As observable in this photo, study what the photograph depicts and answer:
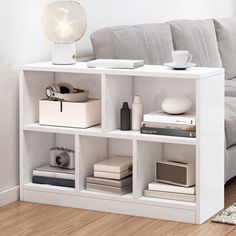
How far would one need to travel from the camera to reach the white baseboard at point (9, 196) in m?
3.59

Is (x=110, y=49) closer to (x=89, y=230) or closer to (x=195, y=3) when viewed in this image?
(x=89, y=230)

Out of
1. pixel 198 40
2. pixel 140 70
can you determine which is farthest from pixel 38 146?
pixel 198 40

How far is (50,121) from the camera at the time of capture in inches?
142

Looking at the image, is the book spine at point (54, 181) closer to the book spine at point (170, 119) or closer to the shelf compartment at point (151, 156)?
the shelf compartment at point (151, 156)

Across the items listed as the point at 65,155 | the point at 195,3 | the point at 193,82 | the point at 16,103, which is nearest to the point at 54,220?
the point at 65,155

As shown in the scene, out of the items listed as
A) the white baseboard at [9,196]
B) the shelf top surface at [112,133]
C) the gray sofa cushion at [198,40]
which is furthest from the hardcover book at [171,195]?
the gray sofa cushion at [198,40]

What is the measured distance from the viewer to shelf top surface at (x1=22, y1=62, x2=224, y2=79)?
10.6 feet

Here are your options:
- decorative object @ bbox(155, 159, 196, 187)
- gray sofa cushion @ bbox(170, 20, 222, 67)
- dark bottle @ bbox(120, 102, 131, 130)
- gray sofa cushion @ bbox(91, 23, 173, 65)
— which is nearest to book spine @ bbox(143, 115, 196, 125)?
dark bottle @ bbox(120, 102, 131, 130)

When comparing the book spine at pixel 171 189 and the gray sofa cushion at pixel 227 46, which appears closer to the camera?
the book spine at pixel 171 189

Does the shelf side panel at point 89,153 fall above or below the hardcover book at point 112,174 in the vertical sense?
above

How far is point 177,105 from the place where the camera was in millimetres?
3307

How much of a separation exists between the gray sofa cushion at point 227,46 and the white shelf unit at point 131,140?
159 cm

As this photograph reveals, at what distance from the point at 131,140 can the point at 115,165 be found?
0.18m

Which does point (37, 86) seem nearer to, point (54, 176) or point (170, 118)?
point (54, 176)
